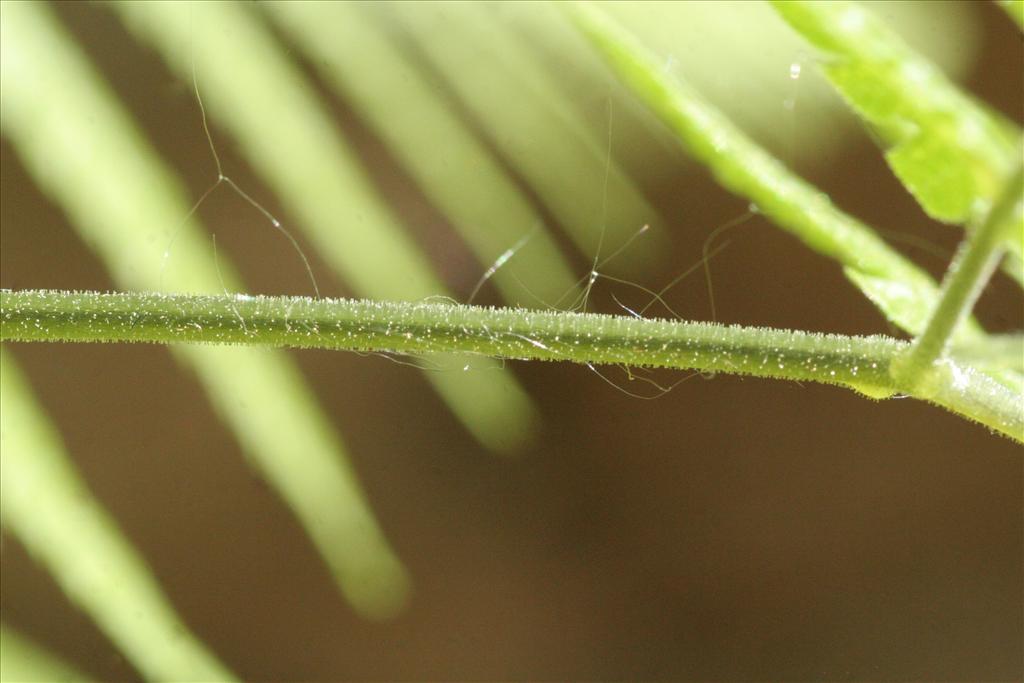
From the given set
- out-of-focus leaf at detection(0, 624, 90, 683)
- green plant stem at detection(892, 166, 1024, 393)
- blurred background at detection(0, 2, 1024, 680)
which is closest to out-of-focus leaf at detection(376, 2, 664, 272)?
blurred background at detection(0, 2, 1024, 680)

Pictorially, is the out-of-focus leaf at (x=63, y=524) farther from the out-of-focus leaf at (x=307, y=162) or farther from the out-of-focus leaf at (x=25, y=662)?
the out-of-focus leaf at (x=307, y=162)

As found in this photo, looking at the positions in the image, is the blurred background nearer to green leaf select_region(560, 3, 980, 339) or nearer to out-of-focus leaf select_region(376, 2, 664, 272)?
out-of-focus leaf select_region(376, 2, 664, 272)

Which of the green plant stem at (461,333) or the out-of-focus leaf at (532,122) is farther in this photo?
the out-of-focus leaf at (532,122)

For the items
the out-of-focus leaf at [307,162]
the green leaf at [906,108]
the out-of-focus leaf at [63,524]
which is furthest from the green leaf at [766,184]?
the out-of-focus leaf at [63,524]

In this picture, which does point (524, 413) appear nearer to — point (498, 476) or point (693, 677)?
point (498, 476)

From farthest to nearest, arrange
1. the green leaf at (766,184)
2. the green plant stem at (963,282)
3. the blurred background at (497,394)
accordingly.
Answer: the blurred background at (497,394) < the green leaf at (766,184) < the green plant stem at (963,282)

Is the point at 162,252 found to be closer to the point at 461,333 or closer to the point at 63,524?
the point at 63,524

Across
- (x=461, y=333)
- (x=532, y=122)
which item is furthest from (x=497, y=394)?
(x=461, y=333)

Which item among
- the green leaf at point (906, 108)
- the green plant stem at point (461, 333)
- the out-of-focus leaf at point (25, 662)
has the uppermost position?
the green leaf at point (906, 108)
